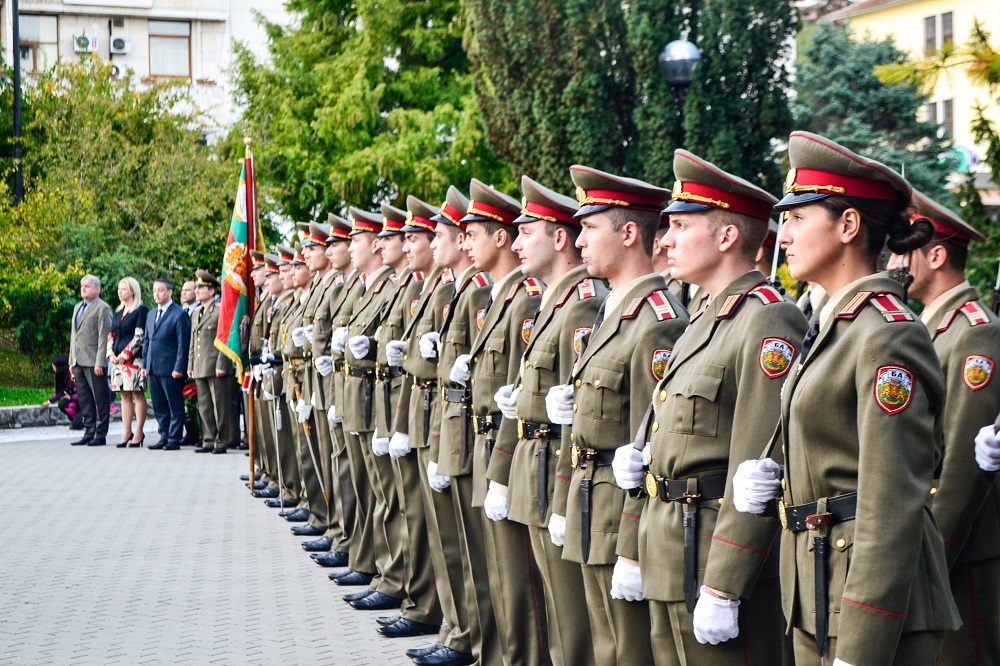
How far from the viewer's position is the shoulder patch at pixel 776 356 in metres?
3.42

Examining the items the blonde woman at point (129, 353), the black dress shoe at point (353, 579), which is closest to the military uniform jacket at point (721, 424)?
the black dress shoe at point (353, 579)

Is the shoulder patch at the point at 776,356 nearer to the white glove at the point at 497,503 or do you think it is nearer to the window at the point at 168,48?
the white glove at the point at 497,503

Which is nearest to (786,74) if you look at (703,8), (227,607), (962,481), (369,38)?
(703,8)

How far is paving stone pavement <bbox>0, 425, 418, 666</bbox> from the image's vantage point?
6504 mm

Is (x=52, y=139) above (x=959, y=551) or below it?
above

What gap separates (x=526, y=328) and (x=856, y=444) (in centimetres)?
253

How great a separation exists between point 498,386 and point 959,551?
6.62 feet

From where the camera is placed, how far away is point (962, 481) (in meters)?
4.25

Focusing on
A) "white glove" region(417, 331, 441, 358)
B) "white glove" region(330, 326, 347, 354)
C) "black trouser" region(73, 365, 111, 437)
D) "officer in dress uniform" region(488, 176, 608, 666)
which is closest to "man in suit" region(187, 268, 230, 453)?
"black trouser" region(73, 365, 111, 437)

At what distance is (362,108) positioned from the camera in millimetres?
23609

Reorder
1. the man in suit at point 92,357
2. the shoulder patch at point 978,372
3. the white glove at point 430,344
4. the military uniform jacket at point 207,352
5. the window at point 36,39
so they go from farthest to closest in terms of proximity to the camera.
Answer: the window at point 36,39 → the man in suit at point 92,357 → the military uniform jacket at point 207,352 → the white glove at point 430,344 → the shoulder patch at point 978,372

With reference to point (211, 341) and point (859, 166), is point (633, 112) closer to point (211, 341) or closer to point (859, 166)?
point (211, 341)

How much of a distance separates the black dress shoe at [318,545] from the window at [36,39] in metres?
31.9

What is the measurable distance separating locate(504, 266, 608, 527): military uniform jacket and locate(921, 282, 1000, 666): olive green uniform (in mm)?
1248
